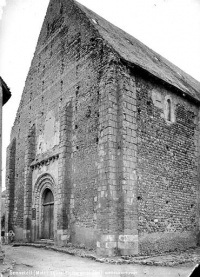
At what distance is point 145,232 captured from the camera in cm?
1162

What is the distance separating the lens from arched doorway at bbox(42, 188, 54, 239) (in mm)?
14562

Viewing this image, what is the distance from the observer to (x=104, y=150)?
11.4 metres

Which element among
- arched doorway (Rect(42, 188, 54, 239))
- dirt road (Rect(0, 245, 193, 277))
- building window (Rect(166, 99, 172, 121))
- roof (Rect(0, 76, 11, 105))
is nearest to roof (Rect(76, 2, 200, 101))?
building window (Rect(166, 99, 172, 121))

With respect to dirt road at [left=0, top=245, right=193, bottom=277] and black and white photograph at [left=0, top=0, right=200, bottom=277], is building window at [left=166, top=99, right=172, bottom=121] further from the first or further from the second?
dirt road at [left=0, top=245, right=193, bottom=277]

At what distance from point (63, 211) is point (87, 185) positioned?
1.66m

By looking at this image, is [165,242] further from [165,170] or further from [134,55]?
[134,55]

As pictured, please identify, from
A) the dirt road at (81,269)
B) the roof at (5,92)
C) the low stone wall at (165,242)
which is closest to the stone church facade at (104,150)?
the low stone wall at (165,242)

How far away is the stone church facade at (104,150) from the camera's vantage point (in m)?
11.3

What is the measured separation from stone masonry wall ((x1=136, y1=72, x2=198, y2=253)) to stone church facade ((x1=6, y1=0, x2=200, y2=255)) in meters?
0.04

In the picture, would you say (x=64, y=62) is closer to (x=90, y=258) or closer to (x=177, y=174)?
(x=177, y=174)

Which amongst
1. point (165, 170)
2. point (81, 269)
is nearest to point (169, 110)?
point (165, 170)

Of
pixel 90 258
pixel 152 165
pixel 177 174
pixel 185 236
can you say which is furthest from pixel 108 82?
pixel 185 236

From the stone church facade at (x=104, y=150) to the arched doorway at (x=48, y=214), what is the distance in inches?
1.8

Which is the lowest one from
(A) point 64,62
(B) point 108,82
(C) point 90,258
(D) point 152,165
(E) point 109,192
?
(C) point 90,258
